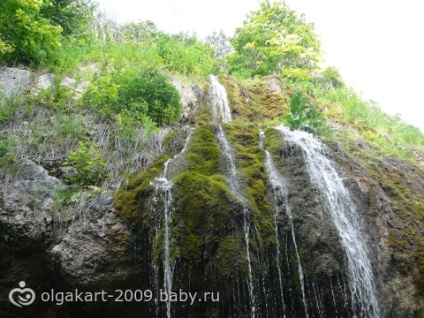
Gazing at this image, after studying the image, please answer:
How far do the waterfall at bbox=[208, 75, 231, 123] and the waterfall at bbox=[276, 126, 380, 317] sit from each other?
2.68 metres

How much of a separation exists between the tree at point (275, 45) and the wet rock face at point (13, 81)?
8068mm

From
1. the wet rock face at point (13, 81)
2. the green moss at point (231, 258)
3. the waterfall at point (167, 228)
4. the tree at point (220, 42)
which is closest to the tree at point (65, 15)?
the wet rock face at point (13, 81)

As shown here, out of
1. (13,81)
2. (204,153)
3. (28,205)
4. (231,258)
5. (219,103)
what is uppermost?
(219,103)

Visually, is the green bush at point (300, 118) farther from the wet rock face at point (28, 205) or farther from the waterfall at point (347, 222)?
the wet rock face at point (28, 205)

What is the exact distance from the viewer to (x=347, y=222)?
448 cm

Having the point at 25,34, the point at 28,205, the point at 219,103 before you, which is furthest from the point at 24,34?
the point at 219,103

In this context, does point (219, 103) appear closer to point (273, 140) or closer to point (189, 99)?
point (189, 99)

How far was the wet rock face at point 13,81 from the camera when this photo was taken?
6.25m

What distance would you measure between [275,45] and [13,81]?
1000cm

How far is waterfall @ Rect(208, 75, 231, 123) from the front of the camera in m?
8.21

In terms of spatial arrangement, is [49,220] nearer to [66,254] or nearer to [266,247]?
[66,254]

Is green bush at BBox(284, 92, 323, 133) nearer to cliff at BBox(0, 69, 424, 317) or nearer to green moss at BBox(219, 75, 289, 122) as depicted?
cliff at BBox(0, 69, 424, 317)

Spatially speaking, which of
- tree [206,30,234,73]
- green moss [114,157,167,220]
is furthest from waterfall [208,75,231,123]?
tree [206,30,234,73]

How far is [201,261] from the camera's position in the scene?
375cm
